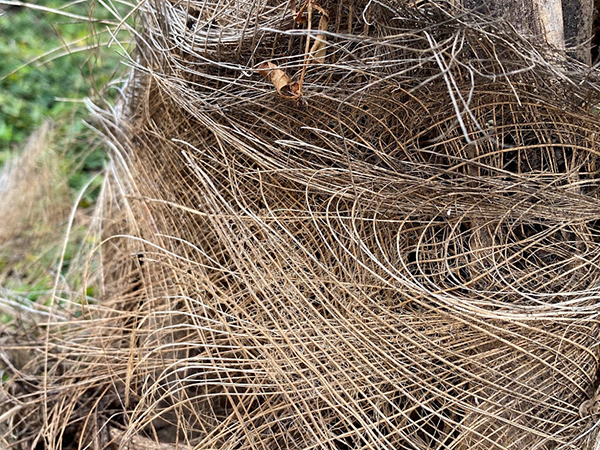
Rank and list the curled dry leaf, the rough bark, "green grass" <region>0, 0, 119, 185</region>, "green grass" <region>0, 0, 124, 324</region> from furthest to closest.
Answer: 1. "green grass" <region>0, 0, 119, 185</region>
2. "green grass" <region>0, 0, 124, 324</region>
3. the rough bark
4. the curled dry leaf

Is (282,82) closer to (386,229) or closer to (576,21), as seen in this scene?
(386,229)

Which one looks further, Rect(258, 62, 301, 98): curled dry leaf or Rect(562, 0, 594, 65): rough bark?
Rect(562, 0, 594, 65): rough bark

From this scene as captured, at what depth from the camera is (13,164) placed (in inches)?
92.8

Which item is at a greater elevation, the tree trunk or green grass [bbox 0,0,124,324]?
the tree trunk

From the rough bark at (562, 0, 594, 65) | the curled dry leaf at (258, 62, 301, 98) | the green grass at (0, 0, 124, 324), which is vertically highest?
the rough bark at (562, 0, 594, 65)

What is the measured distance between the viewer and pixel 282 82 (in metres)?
0.85

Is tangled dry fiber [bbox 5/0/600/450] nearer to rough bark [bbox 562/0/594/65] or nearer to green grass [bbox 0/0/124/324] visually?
rough bark [bbox 562/0/594/65]

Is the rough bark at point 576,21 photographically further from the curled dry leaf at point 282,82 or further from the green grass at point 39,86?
the green grass at point 39,86

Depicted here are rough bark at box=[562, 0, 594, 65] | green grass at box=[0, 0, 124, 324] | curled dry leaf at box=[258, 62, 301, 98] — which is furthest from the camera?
green grass at box=[0, 0, 124, 324]

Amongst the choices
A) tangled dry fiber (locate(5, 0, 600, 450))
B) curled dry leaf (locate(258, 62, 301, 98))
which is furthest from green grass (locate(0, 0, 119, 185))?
curled dry leaf (locate(258, 62, 301, 98))

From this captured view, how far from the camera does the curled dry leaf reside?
Answer: 850 millimetres

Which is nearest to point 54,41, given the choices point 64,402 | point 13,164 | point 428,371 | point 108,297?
point 13,164

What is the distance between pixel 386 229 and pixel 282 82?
0.31m

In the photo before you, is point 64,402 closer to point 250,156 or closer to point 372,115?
point 250,156
